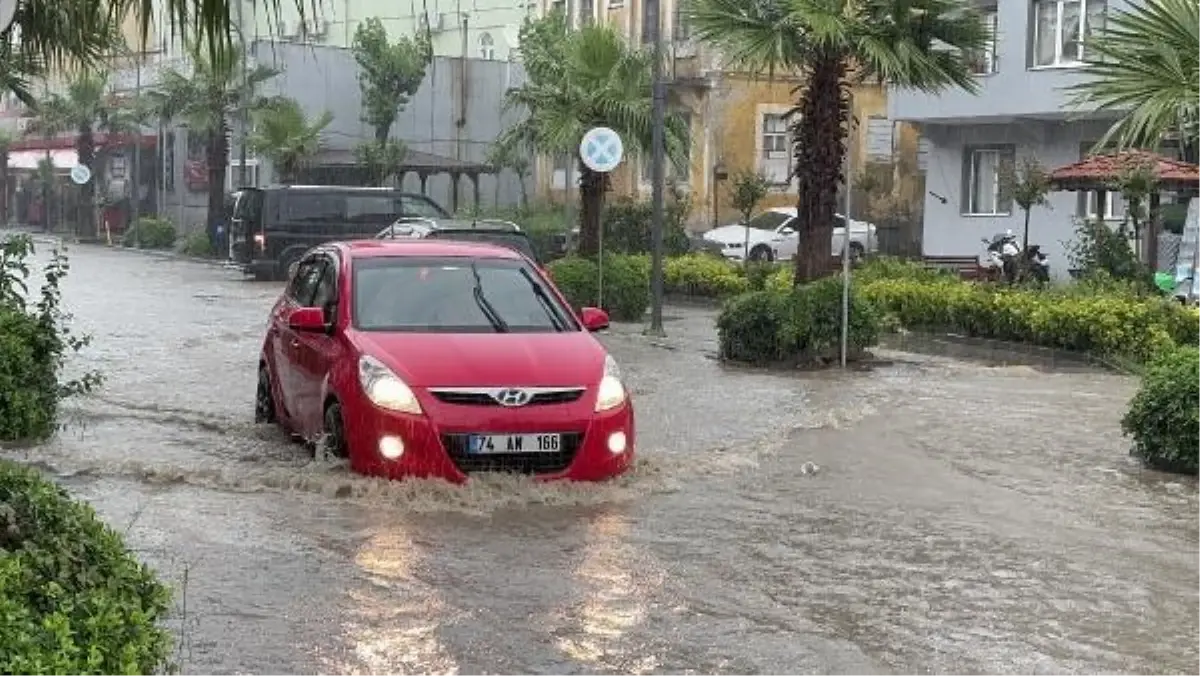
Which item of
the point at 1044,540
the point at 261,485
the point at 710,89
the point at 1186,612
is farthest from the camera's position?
the point at 710,89

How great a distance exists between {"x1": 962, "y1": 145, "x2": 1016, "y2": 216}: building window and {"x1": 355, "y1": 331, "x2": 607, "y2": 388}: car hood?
87.1 ft

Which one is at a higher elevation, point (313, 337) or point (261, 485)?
point (313, 337)

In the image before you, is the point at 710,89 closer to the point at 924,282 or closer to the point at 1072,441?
the point at 924,282

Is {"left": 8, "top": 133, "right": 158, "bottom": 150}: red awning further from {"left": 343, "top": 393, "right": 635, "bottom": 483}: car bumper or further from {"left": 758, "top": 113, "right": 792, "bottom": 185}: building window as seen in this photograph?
{"left": 343, "top": 393, "right": 635, "bottom": 483}: car bumper

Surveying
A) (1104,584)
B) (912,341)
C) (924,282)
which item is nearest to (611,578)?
(1104,584)

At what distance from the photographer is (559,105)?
25.3 metres

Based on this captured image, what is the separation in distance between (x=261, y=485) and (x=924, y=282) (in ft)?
52.6

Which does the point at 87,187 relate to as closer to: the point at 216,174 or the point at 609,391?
the point at 216,174

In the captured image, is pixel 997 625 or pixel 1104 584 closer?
pixel 997 625

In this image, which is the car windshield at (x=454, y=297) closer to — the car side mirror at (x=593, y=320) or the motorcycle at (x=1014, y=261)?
the car side mirror at (x=593, y=320)

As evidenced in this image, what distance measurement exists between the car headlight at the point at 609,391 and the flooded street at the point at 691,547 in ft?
1.58

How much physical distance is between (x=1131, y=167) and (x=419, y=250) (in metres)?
15.1

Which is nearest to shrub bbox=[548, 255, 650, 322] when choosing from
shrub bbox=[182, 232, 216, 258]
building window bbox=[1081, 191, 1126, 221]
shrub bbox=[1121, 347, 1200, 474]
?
building window bbox=[1081, 191, 1126, 221]

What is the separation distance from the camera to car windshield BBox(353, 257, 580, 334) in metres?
10.3
